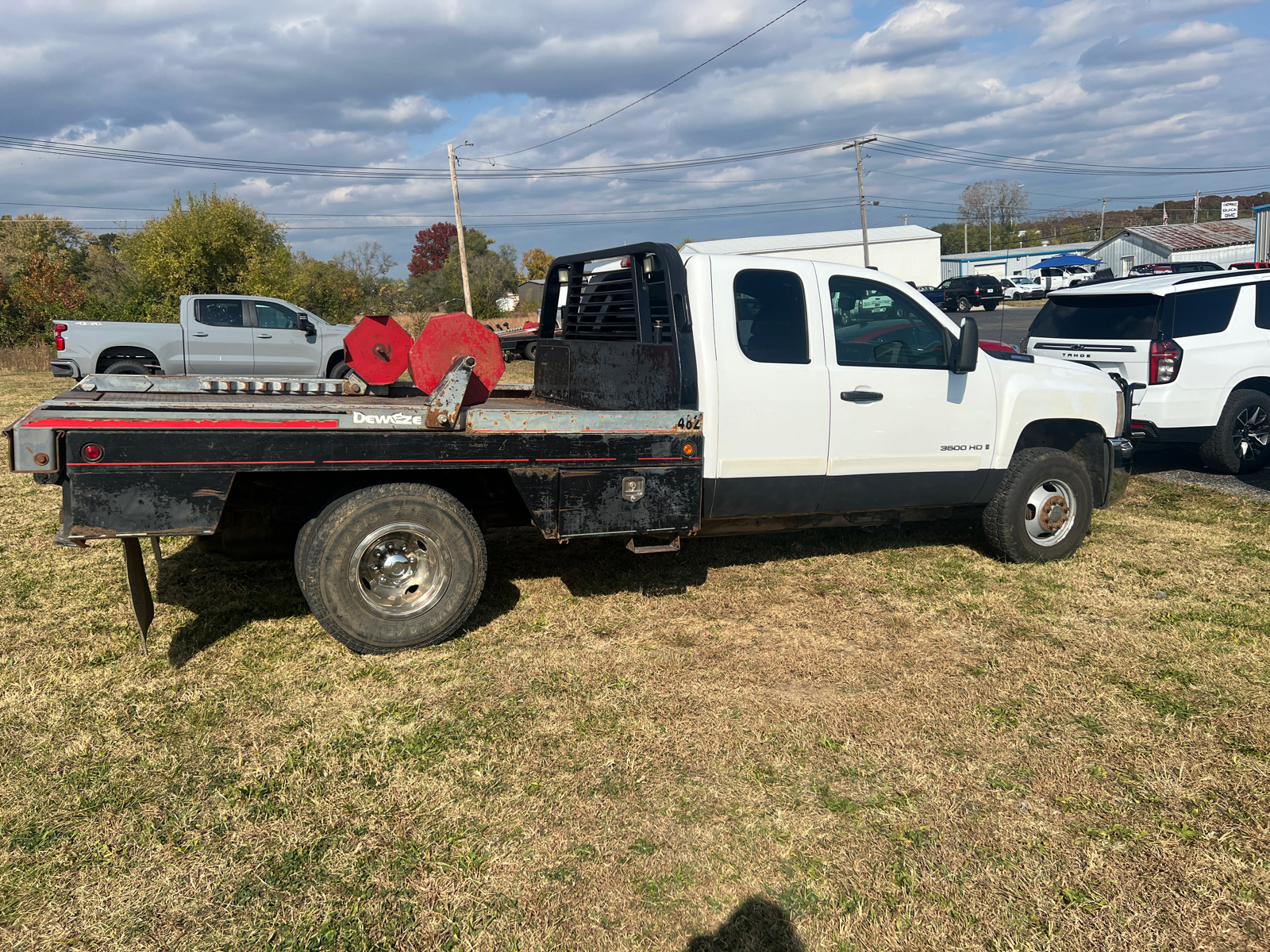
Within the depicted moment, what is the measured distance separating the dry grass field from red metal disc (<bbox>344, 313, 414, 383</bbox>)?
4.92ft

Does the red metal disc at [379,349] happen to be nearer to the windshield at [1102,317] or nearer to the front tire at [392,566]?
the front tire at [392,566]

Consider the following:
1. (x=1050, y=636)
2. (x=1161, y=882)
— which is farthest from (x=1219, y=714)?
(x=1161, y=882)

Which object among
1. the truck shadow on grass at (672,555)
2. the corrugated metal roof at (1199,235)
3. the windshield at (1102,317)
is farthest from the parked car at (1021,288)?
the truck shadow on grass at (672,555)

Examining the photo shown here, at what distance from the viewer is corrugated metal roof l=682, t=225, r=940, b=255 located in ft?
210

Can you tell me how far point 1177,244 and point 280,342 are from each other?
55.3 m

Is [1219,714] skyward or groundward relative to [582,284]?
groundward

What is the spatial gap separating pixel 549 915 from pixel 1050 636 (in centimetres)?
339

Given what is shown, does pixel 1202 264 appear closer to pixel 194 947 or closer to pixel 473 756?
pixel 473 756

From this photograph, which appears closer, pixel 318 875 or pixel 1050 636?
pixel 318 875

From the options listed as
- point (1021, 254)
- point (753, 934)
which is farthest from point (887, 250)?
point (753, 934)

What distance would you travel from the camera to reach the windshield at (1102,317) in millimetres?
8453

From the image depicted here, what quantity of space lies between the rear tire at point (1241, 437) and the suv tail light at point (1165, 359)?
79 cm

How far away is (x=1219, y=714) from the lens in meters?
4.01

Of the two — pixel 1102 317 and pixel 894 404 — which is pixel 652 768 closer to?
pixel 894 404
